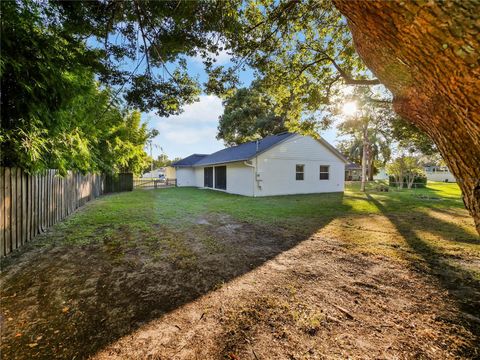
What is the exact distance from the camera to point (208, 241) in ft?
16.4

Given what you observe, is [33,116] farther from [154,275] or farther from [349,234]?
[349,234]

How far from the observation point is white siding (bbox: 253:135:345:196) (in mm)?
14117

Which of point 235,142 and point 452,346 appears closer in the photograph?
point 452,346

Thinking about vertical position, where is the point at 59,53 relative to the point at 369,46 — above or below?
above

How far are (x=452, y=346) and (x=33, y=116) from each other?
23.1ft

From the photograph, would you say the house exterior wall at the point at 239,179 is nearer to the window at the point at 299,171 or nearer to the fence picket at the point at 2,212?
the window at the point at 299,171

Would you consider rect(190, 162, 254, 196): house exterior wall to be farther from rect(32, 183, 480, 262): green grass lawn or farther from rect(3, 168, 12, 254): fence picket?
rect(3, 168, 12, 254): fence picket

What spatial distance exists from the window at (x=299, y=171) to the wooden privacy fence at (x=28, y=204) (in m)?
12.9

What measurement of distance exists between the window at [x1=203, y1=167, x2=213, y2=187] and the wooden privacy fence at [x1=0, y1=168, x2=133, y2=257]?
1274cm

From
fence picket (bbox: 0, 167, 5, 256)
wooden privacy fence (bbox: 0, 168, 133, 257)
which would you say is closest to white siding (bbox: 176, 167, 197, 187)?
wooden privacy fence (bbox: 0, 168, 133, 257)

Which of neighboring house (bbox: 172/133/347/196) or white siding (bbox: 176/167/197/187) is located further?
white siding (bbox: 176/167/197/187)

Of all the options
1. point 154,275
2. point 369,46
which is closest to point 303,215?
point 154,275

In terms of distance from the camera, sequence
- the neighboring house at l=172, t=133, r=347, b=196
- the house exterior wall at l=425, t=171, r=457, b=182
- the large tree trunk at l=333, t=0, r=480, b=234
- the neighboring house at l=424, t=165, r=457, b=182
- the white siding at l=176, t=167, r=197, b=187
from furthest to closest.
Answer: the neighboring house at l=424, t=165, r=457, b=182, the house exterior wall at l=425, t=171, r=457, b=182, the white siding at l=176, t=167, r=197, b=187, the neighboring house at l=172, t=133, r=347, b=196, the large tree trunk at l=333, t=0, r=480, b=234

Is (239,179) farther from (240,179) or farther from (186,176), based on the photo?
(186,176)
